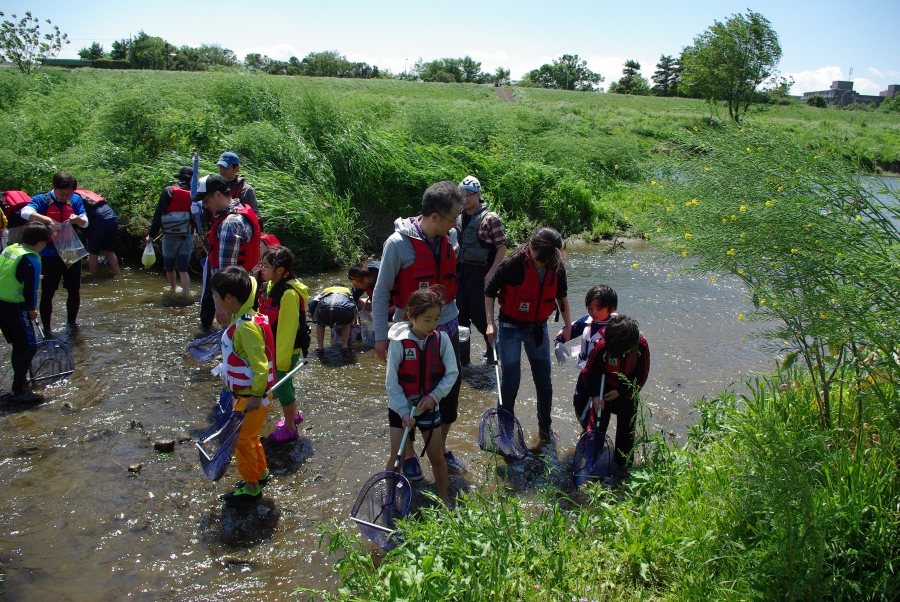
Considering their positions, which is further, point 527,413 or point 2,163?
point 2,163

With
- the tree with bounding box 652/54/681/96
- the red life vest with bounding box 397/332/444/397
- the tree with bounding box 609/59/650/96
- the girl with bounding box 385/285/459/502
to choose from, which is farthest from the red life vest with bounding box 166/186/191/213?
the tree with bounding box 652/54/681/96

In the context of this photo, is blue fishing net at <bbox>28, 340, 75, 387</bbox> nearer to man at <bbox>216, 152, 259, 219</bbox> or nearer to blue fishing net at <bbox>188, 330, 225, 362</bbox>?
blue fishing net at <bbox>188, 330, 225, 362</bbox>

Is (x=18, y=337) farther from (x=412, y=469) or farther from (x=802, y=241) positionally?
(x=802, y=241)

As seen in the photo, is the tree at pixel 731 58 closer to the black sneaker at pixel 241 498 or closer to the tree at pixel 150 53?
the black sneaker at pixel 241 498

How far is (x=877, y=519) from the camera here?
313 centimetres

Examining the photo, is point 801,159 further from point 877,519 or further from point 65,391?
point 65,391

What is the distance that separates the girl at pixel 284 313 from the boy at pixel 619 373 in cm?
223

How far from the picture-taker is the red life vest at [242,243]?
633cm

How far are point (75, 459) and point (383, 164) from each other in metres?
8.73

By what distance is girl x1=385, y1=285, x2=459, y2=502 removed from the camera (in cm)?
385

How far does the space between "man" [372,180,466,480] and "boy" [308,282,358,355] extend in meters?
Answer: 2.66

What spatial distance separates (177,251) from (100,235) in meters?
1.01

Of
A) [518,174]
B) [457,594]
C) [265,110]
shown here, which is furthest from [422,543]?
[265,110]

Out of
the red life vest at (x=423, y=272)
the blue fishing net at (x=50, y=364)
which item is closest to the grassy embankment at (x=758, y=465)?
the red life vest at (x=423, y=272)
